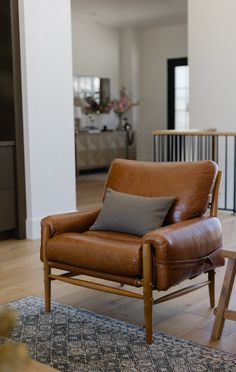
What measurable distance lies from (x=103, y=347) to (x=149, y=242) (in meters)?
0.53

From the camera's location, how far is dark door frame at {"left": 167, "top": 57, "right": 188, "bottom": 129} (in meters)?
10.5

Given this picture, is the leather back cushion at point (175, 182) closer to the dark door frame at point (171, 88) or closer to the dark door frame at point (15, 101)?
the dark door frame at point (15, 101)

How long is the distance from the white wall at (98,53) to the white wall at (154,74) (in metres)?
0.60

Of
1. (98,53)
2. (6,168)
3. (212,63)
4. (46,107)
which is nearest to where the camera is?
(6,168)

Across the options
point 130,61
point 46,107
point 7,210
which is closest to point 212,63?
point 46,107

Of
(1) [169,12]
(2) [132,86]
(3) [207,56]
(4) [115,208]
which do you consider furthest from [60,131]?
(2) [132,86]

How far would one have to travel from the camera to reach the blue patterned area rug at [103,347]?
220cm

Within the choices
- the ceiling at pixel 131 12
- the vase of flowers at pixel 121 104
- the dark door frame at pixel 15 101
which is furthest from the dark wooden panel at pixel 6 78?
the vase of flowers at pixel 121 104

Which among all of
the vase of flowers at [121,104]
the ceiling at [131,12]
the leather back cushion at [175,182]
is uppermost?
the ceiling at [131,12]

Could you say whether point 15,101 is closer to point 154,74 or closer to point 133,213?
point 133,213

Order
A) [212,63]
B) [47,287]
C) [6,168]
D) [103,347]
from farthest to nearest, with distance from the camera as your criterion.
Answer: [212,63] → [6,168] → [47,287] → [103,347]

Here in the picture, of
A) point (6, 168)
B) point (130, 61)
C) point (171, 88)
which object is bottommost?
point (6, 168)

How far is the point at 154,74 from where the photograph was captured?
10.8 metres

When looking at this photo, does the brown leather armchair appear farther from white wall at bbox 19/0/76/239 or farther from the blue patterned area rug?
white wall at bbox 19/0/76/239
